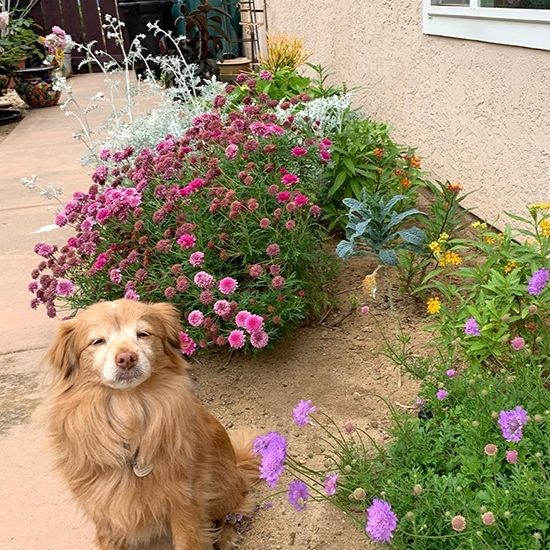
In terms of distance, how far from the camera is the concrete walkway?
260cm

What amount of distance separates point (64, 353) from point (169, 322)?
0.37 metres

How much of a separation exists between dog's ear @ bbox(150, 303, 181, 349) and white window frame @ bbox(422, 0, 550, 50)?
263cm

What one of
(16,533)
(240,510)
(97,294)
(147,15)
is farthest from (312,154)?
(147,15)

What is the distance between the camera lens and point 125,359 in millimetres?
1984

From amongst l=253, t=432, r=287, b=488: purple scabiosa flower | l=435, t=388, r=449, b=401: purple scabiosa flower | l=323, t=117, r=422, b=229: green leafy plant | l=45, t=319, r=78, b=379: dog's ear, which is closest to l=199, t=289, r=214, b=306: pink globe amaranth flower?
l=45, t=319, r=78, b=379: dog's ear

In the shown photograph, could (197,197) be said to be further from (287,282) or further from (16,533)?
(16,533)

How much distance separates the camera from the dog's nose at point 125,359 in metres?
1.98

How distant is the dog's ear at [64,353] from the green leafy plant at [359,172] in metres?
2.37

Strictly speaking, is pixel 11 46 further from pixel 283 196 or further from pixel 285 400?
pixel 285 400

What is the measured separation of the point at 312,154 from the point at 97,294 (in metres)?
1.44

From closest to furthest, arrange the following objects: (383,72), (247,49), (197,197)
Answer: (197,197) → (383,72) → (247,49)

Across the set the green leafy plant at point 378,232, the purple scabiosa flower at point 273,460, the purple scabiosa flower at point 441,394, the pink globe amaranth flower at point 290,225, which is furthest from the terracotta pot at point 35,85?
the purple scabiosa flower at point 273,460

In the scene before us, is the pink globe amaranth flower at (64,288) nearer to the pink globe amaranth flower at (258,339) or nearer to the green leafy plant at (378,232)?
the pink globe amaranth flower at (258,339)

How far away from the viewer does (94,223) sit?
3.52 meters
